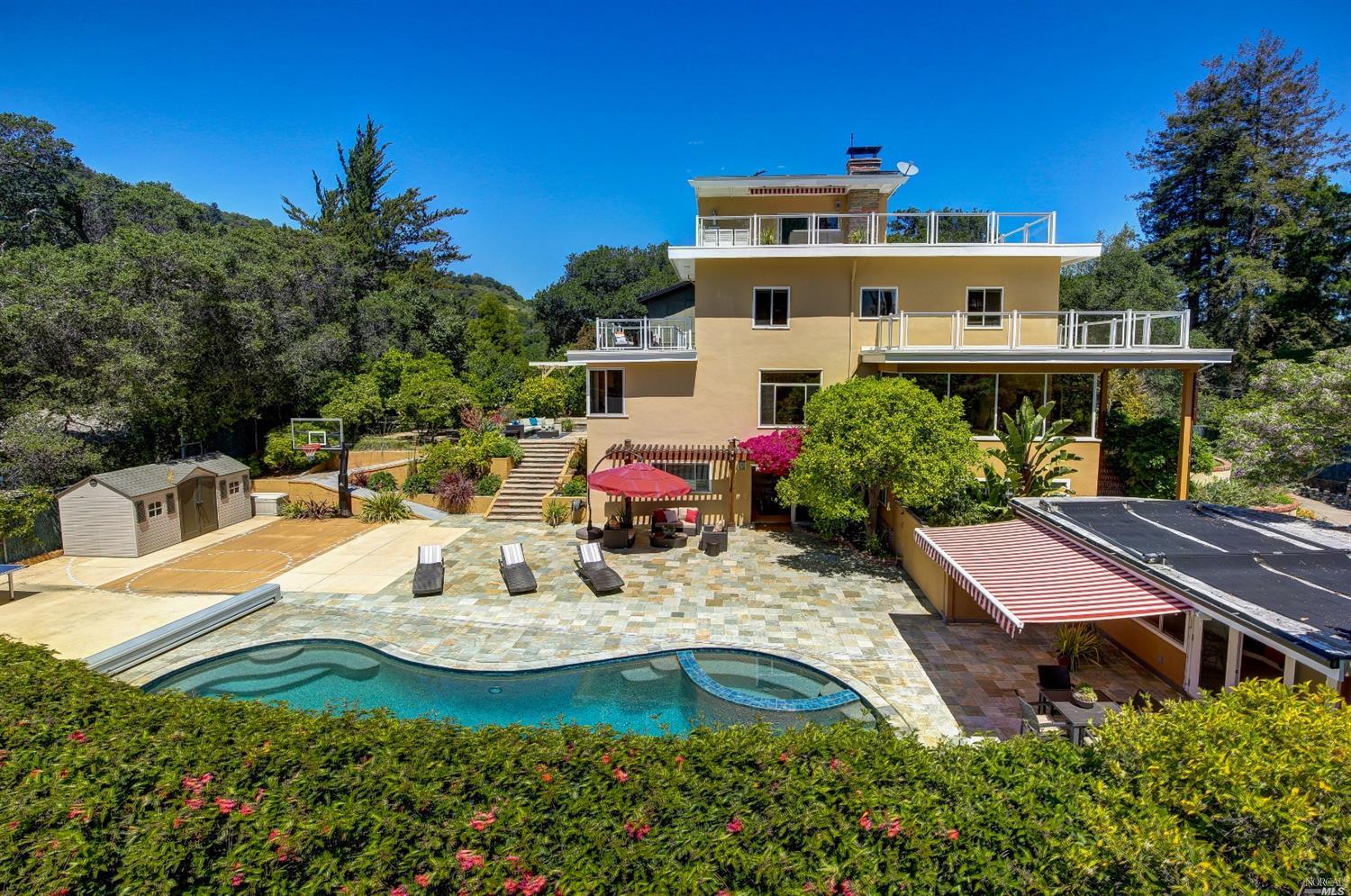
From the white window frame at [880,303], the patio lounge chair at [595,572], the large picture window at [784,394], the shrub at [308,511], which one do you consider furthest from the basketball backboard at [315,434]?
the white window frame at [880,303]

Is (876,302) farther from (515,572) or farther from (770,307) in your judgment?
(515,572)

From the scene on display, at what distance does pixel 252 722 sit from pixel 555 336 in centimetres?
6797

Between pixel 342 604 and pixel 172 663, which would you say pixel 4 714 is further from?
pixel 342 604

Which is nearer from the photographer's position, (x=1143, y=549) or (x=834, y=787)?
(x=834, y=787)

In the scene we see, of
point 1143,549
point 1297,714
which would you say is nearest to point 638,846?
point 1297,714

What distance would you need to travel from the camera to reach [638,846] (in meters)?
5.40

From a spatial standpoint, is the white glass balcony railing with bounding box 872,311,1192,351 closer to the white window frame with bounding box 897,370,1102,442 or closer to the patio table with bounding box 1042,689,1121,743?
the white window frame with bounding box 897,370,1102,442

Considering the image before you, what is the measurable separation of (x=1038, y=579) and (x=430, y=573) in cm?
1464

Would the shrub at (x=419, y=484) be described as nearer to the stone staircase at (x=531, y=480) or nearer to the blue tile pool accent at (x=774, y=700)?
the stone staircase at (x=531, y=480)

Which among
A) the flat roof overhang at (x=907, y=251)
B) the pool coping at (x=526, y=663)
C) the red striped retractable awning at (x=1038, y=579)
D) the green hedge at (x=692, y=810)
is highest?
the flat roof overhang at (x=907, y=251)

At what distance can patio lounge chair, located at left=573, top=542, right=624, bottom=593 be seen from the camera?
1647 centimetres

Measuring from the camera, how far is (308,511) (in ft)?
82.9

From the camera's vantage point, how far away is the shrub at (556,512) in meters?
24.1

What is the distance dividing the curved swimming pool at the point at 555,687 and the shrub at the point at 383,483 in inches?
558
